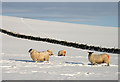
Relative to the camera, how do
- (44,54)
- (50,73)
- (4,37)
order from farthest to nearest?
(4,37), (44,54), (50,73)

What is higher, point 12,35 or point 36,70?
point 12,35

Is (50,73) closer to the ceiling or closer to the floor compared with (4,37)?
closer to the floor

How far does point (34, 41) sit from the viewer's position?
3725 cm

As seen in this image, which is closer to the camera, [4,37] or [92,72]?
[92,72]

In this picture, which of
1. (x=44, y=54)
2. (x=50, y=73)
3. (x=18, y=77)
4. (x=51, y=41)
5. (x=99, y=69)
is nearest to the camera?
(x=18, y=77)

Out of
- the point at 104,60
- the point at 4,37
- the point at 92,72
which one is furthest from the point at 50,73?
the point at 4,37

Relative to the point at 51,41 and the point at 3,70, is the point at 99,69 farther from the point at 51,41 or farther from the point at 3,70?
the point at 51,41

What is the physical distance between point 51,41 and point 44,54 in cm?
1818

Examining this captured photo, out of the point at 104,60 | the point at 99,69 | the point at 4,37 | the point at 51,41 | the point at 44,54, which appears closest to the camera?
the point at 99,69

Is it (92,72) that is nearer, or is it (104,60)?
(92,72)

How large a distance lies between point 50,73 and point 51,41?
2222 cm

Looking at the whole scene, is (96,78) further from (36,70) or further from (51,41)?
(51,41)

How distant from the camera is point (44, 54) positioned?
18.0m

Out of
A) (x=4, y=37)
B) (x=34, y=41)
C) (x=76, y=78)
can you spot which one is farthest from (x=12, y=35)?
(x=76, y=78)
